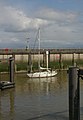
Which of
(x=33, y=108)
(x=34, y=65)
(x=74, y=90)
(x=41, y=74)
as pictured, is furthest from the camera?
(x=34, y=65)

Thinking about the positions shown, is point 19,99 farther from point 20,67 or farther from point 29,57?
point 29,57

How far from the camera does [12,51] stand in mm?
94188

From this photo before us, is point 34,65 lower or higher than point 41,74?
higher

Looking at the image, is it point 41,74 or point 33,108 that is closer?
point 33,108

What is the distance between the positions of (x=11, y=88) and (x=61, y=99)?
1283cm

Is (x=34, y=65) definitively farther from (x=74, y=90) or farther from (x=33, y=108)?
(x=74, y=90)

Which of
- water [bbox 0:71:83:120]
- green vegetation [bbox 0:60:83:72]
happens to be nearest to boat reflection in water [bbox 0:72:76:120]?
water [bbox 0:71:83:120]

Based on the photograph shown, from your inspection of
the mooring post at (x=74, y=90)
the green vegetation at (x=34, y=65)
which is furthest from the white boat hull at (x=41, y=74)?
the mooring post at (x=74, y=90)

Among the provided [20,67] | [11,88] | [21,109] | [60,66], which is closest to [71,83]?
[21,109]

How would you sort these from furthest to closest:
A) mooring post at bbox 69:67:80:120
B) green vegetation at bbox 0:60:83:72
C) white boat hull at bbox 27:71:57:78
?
green vegetation at bbox 0:60:83:72
white boat hull at bbox 27:71:57:78
mooring post at bbox 69:67:80:120

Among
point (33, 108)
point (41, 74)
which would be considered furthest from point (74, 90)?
point (41, 74)

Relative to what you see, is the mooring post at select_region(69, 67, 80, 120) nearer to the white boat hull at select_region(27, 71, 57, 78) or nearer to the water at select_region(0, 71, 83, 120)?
the water at select_region(0, 71, 83, 120)

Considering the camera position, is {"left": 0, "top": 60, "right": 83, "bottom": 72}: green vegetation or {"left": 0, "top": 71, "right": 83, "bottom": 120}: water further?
{"left": 0, "top": 60, "right": 83, "bottom": 72}: green vegetation

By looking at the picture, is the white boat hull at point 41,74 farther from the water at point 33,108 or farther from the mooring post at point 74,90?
the mooring post at point 74,90
